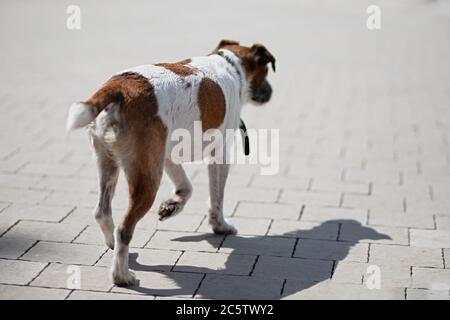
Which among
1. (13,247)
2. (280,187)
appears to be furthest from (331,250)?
(13,247)

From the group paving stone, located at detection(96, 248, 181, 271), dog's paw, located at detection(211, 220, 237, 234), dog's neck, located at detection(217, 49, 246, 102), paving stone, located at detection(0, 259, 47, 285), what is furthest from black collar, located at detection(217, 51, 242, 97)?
paving stone, located at detection(0, 259, 47, 285)

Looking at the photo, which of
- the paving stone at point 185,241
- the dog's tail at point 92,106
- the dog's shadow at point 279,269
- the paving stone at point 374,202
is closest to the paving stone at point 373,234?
the dog's shadow at point 279,269

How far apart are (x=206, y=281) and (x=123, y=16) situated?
13.3 metres

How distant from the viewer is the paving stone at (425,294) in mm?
4148

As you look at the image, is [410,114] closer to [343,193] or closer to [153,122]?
[343,193]

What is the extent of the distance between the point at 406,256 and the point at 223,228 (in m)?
1.33

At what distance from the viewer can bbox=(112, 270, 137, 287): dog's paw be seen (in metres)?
4.21

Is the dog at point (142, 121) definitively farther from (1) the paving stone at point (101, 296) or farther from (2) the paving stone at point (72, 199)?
(2) the paving stone at point (72, 199)

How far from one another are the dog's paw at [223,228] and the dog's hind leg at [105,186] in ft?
2.77

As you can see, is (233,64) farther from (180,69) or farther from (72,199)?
(72,199)

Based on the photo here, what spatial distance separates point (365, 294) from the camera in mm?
4180

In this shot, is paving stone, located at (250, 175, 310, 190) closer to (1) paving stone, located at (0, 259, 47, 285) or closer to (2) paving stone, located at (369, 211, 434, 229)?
(2) paving stone, located at (369, 211, 434, 229)

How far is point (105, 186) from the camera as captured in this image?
15.0 feet
